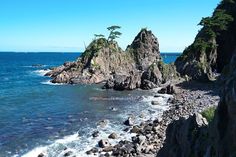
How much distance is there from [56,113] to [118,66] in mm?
64476

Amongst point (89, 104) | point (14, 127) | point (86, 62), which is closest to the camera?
point (14, 127)

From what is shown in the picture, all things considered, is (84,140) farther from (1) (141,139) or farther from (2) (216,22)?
(2) (216,22)

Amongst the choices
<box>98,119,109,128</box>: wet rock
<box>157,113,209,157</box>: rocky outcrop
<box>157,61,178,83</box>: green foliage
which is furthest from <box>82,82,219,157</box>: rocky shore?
<box>157,61,178,83</box>: green foliage

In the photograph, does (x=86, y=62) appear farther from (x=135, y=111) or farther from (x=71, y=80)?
(x=135, y=111)

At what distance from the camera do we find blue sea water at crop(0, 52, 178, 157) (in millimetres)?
49000

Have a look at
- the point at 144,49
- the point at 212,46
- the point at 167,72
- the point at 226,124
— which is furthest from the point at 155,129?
the point at 144,49

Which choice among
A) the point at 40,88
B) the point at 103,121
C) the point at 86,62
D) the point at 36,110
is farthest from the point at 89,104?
the point at 86,62

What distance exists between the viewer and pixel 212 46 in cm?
10900

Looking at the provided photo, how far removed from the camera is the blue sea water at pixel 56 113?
161 feet

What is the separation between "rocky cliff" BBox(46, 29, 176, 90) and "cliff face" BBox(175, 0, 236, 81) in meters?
6.95

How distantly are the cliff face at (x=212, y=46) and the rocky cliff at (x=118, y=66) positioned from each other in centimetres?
695

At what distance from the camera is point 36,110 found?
71.1m

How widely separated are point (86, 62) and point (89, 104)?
4768 centimetres

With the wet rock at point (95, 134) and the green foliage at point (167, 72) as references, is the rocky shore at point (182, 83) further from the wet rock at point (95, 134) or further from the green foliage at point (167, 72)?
the wet rock at point (95, 134)
